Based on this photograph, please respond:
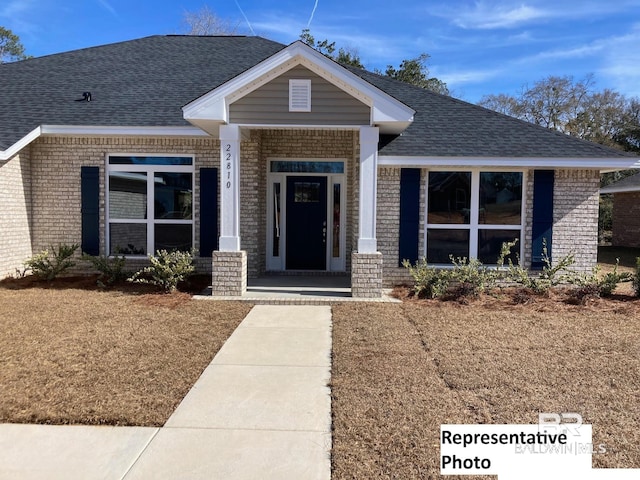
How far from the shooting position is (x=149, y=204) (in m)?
10.8

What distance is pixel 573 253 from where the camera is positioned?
1028 cm

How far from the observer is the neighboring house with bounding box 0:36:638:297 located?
32.6ft

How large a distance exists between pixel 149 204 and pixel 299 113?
427 cm

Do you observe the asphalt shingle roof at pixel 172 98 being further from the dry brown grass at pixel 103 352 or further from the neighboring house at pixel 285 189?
the dry brown grass at pixel 103 352

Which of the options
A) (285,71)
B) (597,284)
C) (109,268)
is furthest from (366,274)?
(109,268)

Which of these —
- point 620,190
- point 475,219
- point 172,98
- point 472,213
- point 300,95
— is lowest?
point 475,219

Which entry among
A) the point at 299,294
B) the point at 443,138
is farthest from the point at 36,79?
the point at 443,138

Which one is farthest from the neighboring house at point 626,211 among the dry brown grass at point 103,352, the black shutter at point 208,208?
the dry brown grass at point 103,352

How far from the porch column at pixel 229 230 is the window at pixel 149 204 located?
2260 mm

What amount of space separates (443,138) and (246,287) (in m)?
5.25

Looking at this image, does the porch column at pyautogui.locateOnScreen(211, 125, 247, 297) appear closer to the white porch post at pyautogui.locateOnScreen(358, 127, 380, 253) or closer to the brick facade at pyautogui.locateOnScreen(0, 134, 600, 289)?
the brick facade at pyautogui.locateOnScreen(0, 134, 600, 289)

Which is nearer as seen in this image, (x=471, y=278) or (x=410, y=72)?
(x=471, y=278)

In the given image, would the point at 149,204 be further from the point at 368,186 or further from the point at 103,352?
the point at 103,352

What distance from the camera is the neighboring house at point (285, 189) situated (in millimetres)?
9922
